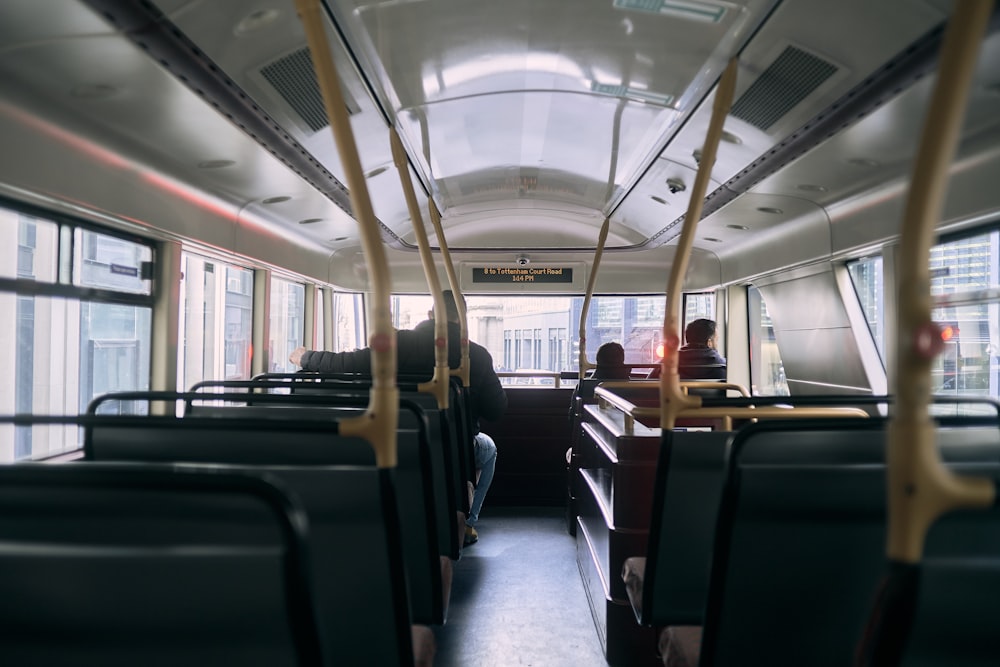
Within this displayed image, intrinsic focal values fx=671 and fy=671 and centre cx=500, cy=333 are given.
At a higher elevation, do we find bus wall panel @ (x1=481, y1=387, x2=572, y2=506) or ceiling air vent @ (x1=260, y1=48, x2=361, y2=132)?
ceiling air vent @ (x1=260, y1=48, x2=361, y2=132)

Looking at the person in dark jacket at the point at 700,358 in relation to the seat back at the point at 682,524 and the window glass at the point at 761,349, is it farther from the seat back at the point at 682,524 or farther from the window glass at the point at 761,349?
the seat back at the point at 682,524

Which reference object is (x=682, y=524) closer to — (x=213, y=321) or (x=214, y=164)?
(x=214, y=164)

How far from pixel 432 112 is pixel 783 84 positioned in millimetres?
1820

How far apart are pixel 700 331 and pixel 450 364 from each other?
2070 mm

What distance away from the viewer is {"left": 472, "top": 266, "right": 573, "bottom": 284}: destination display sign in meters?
7.80

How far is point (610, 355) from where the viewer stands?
5078 mm

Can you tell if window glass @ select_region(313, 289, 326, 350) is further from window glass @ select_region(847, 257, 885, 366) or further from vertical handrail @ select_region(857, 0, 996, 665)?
vertical handrail @ select_region(857, 0, 996, 665)

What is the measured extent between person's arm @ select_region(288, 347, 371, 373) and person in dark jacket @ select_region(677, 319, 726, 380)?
95.1 inches

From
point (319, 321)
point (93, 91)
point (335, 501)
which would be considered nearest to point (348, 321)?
point (319, 321)

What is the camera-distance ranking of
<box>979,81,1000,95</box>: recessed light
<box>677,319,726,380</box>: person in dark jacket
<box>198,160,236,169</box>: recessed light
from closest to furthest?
<box>979,81,1000,95</box>: recessed light → <box>198,160,236,169</box>: recessed light → <box>677,319,726,380</box>: person in dark jacket

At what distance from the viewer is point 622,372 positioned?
5102 mm

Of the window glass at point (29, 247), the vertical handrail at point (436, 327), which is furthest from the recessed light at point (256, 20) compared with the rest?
the window glass at point (29, 247)

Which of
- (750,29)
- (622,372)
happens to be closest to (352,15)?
(750,29)

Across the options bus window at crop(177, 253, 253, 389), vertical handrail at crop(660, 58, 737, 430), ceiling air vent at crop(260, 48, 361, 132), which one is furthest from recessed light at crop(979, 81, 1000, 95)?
bus window at crop(177, 253, 253, 389)
